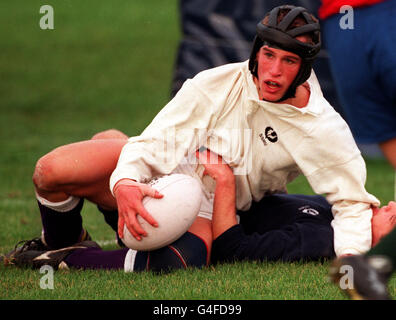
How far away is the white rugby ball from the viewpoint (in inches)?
167

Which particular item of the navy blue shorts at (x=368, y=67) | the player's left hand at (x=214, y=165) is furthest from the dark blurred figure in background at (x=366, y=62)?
the player's left hand at (x=214, y=165)

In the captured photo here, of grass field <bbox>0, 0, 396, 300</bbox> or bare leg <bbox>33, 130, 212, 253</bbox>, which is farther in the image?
bare leg <bbox>33, 130, 212, 253</bbox>

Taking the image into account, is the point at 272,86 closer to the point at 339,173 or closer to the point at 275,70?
the point at 275,70

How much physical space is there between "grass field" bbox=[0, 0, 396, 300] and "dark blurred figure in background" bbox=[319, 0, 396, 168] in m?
0.84

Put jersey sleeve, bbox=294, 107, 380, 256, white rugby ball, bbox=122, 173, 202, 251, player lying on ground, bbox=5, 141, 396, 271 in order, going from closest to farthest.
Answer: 1. white rugby ball, bbox=122, 173, 202, 251
2. jersey sleeve, bbox=294, 107, 380, 256
3. player lying on ground, bbox=5, 141, 396, 271

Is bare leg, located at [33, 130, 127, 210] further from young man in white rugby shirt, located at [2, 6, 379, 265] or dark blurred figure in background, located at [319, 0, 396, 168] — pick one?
dark blurred figure in background, located at [319, 0, 396, 168]

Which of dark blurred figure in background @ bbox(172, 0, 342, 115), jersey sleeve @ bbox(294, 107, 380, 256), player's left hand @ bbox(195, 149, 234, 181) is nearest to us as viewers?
jersey sleeve @ bbox(294, 107, 380, 256)

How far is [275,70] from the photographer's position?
4.27m

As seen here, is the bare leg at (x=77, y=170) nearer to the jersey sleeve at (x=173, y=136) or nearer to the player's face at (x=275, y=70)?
the jersey sleeve at (x=173, y=136)

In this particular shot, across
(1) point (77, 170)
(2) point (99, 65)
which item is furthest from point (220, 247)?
(2) point (99, 65)

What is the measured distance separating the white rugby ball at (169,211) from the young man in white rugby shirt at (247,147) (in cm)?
6
